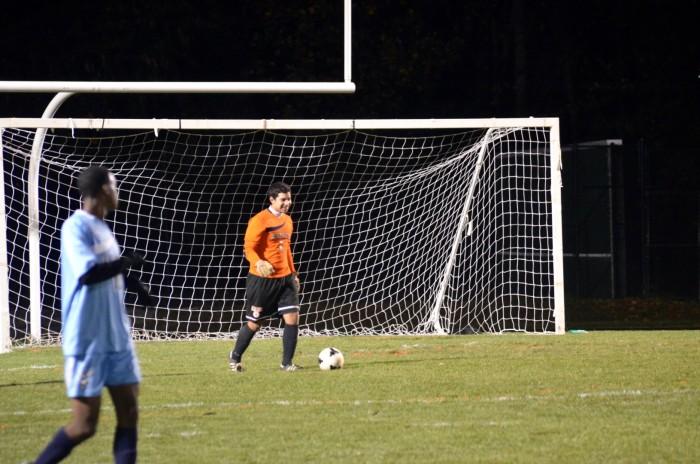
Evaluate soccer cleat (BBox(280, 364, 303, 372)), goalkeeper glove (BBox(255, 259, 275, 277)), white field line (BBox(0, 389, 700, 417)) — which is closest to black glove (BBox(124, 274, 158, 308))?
white field line (BBox(0, 389, 700, 417))

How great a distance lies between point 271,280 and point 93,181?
235 inches

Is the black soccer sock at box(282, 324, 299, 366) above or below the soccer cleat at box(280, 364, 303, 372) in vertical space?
above

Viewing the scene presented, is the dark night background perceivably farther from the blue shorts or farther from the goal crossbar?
the blue shorts

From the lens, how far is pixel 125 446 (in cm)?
603

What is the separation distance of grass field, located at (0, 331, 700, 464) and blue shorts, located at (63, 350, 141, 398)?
1.42m

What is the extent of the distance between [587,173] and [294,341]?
43.2 ft

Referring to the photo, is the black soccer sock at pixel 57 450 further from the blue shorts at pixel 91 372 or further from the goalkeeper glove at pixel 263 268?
the goalkeeper glove at pixel 263 268

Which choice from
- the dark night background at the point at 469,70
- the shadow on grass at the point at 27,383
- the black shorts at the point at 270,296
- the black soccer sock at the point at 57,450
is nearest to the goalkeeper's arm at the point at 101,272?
the black soccer sock at the point at 57,450

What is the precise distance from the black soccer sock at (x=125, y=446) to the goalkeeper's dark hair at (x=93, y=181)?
120 cm

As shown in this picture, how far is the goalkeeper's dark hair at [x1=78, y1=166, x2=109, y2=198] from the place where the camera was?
6062 mm

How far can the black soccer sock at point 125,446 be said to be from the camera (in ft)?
19.7

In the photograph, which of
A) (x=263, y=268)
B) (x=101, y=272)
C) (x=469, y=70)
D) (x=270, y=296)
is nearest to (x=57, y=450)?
(x=101, y=272)

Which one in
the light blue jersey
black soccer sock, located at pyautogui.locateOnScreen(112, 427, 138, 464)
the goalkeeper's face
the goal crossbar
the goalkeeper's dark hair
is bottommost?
black soccer sock, located at pyautogui.locateOnScreen(112, 427, 138, 464)

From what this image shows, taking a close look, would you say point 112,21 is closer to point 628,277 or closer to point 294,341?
point 628,277
